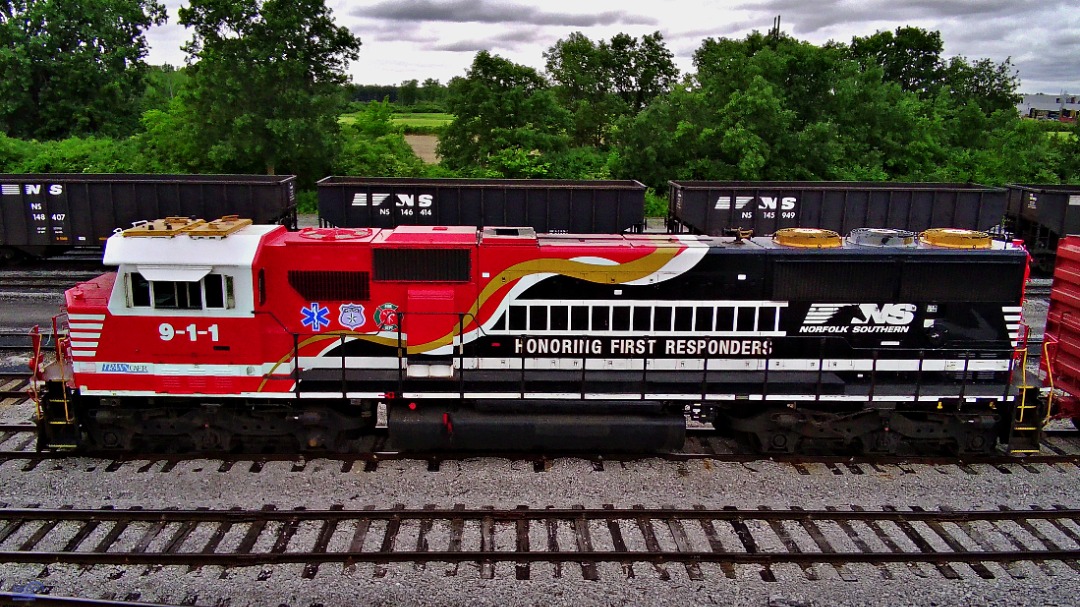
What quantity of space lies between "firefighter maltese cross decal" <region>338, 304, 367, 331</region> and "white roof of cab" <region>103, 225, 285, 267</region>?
Result: 53.9 inches

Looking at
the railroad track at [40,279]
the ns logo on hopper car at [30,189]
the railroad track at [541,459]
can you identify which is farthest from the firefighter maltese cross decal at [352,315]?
the ns logo on hopper car at [30,189]

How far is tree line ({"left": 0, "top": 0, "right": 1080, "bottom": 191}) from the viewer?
2894cm

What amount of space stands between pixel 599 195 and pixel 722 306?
1161 cm

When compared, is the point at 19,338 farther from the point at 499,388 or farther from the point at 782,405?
the point at 782,405

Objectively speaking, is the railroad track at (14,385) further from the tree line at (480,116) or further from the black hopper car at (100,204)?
the tree line at (480,116)

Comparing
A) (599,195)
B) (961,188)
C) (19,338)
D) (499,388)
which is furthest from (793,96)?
(19,338)

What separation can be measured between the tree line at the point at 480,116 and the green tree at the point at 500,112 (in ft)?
0.21

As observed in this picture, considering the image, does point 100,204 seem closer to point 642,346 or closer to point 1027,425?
point 642,346

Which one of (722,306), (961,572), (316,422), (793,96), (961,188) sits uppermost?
(793,96)

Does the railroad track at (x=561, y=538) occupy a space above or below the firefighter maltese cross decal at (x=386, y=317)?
below

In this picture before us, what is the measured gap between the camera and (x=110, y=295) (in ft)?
30.5

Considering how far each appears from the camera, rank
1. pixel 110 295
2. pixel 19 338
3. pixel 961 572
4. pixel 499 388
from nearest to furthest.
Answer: pixel 961 572 → pixel 110 295 → pixel 499 388 → pixel 19 338

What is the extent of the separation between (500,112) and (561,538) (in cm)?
2577

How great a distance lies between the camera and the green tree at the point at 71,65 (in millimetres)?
37281
